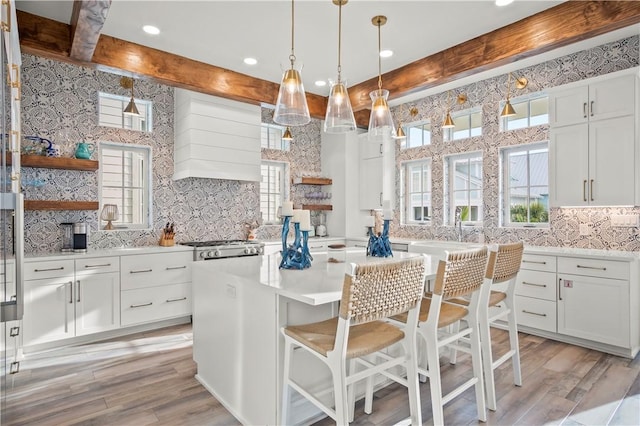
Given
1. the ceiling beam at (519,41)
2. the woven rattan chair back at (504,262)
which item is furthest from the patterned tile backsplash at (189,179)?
the woven rattan chair back at (504,262)

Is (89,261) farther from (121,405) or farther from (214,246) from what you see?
(121,405)

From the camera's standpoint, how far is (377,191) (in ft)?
18.1

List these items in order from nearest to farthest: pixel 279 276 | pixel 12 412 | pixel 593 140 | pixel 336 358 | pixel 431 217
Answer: pixel 336 358 < pixel 279 276 < pixel 12 412 < pixel 593 140 < pixel 431 217

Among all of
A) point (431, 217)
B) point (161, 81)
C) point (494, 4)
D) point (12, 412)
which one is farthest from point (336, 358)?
point (431, 217)

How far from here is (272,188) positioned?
555 cm

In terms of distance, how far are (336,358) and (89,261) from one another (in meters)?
2.98

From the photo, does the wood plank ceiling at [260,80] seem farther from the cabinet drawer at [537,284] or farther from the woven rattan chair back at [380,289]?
the woven rattan chair back at [380,289]

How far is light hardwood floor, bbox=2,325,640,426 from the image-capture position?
2221mm

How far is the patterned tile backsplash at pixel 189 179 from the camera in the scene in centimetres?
369

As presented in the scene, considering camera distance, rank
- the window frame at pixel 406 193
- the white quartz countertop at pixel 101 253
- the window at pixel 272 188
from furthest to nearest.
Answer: the window at pixel 272 188 → the window frame at pixel 406 193 → the white quartz countertop at pixel 101 253

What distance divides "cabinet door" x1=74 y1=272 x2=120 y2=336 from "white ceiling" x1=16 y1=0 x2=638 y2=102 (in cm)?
228

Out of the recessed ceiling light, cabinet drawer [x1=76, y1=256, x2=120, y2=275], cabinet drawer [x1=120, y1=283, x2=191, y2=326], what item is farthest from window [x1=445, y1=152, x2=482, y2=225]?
cabinet drawer [x1=76, y1=256, x2=120, y2=275]

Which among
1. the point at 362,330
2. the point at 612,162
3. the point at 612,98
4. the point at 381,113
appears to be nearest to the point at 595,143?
the point at 612,162

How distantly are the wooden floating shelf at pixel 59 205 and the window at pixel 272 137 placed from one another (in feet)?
7.89
